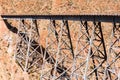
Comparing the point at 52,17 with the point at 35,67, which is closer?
the point at 52,17

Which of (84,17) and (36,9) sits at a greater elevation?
(84,17)

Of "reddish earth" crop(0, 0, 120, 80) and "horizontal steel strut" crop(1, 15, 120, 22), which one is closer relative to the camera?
"horizontal steel strut" crop(1, 15, 120, 22)

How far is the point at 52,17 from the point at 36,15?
71.8 inches

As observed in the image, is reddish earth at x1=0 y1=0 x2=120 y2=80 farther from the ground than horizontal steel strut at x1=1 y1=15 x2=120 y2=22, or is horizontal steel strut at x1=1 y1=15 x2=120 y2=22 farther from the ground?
horizontal steel strut at x1=1 y1=15 x2=120 y2=22

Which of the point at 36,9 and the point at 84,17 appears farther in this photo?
the point at 36,9

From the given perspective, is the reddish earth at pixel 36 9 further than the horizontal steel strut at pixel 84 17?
Yes

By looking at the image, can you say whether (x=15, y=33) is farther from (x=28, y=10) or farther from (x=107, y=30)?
(x=107, y=30)

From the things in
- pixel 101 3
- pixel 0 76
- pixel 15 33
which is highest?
pixel 101 3

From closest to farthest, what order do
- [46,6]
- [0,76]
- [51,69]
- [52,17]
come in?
[52,17] < [51,69] < [0,76] < [46,6]

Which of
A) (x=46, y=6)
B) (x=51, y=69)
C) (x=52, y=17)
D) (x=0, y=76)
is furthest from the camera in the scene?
(x=46, y=6)

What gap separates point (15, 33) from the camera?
31.5 meters

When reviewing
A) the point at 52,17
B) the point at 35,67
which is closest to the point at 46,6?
the point at 35,67

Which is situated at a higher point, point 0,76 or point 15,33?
point 15,33

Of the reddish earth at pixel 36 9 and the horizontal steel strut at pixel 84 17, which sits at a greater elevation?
the horizontal steel strut at pixel 84 17
